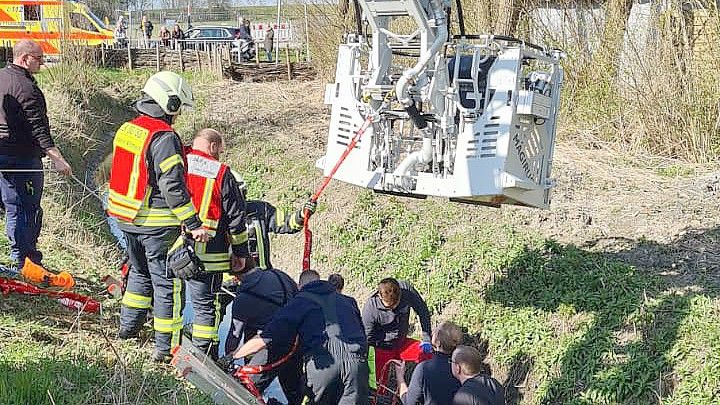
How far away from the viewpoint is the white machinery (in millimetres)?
6004

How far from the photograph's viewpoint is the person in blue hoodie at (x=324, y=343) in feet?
18.5

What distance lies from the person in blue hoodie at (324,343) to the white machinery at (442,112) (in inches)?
45.7

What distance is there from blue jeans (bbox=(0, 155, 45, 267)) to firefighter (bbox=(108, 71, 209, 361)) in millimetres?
1718

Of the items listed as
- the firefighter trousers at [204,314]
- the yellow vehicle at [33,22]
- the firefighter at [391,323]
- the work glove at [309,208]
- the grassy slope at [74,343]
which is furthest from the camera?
the yellow vehicle at [33,22]

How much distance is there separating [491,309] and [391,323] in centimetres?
107

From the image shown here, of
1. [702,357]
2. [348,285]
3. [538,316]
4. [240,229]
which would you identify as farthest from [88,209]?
[702,357]

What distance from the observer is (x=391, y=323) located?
7.30 meters

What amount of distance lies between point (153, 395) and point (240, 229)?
4.63 ft

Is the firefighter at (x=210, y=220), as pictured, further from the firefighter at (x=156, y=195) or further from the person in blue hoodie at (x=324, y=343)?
the person in blue hoodie at (x=324, y=343)

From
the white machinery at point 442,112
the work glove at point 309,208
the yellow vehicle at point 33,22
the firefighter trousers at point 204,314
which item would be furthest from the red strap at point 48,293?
the yellow vehicle at point 33,22

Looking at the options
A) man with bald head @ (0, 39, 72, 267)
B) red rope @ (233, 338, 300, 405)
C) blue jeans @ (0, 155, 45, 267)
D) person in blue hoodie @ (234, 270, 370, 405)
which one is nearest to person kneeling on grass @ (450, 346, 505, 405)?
person in blue hoodie @ (234, 270, 370, 405)

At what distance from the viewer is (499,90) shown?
19.8 ft

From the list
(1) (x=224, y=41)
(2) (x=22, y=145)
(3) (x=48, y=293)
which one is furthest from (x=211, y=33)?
(3) (x=48, y=293)

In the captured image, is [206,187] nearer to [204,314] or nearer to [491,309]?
[204,314]
